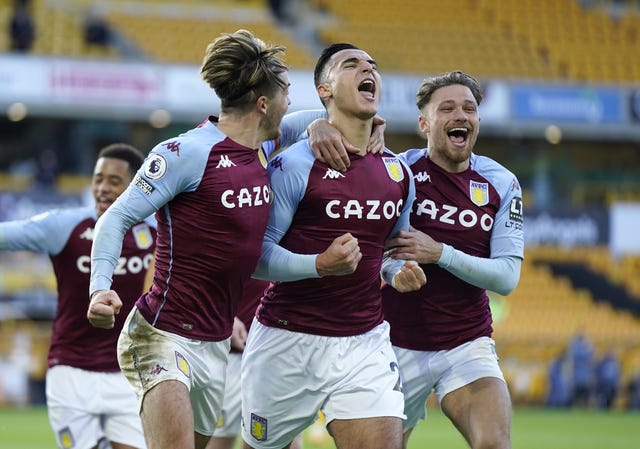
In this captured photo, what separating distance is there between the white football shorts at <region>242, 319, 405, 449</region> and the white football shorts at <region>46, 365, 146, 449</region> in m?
1.68

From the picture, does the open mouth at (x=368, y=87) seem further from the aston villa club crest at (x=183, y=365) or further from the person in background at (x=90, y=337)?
the person in background at (x=90, y=337)

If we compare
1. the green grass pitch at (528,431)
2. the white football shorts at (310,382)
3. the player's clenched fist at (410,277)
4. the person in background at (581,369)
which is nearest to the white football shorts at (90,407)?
the white football shorts at (310,382)

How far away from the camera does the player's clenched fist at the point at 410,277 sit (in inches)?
247

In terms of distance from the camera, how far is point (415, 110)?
1077 inches

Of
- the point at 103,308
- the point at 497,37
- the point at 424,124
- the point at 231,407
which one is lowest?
the point at 231,407

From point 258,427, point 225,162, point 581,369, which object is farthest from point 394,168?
point 581,369

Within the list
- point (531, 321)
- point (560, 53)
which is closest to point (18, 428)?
point (531, 321)

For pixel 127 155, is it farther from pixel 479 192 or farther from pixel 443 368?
pixel 443 368

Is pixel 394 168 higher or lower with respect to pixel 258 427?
higher

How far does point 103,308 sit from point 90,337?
256 centimetres

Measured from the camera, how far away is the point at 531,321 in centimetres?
2683

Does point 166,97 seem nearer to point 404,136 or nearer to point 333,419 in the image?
point 404,136

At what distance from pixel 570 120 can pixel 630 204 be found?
2511 millimetres

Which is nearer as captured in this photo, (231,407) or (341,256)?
(341,256)
